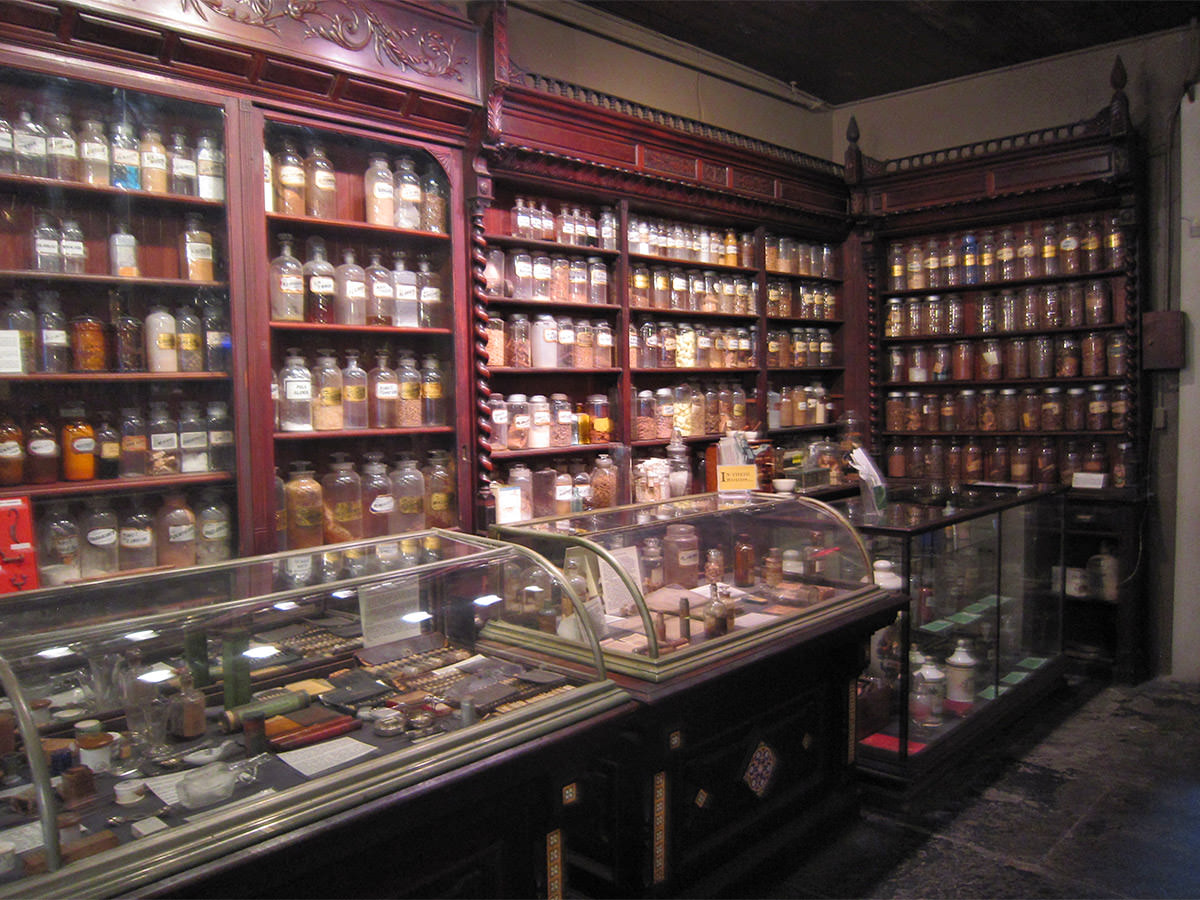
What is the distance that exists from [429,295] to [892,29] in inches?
116

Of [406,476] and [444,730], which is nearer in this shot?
Result: [444,730]

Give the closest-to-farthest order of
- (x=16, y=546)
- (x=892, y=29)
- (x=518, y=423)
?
(x=16, y=546) → (x=518, y=423) → (x=892, y=29)

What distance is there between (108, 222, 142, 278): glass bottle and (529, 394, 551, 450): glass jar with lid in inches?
65.6

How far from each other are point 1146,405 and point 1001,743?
6.89 ft

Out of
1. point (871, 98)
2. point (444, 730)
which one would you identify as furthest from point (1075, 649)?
point (444, 730)

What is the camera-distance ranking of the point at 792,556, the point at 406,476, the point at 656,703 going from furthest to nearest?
the point at 406,476, the point at 792,556, the point at 656,703

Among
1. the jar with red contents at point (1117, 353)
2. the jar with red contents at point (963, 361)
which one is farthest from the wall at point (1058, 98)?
the jar with red contents at point (963, 361)

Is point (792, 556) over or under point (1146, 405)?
under

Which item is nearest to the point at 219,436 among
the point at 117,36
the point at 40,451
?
the point at 40,451

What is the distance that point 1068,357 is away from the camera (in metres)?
4.75

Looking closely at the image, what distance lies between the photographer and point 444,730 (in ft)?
5.65

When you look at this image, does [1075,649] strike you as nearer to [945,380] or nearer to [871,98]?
[945,380]

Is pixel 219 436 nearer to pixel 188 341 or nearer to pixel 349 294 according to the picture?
pixel 188 341

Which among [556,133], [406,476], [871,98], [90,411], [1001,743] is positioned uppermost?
[871,98]
